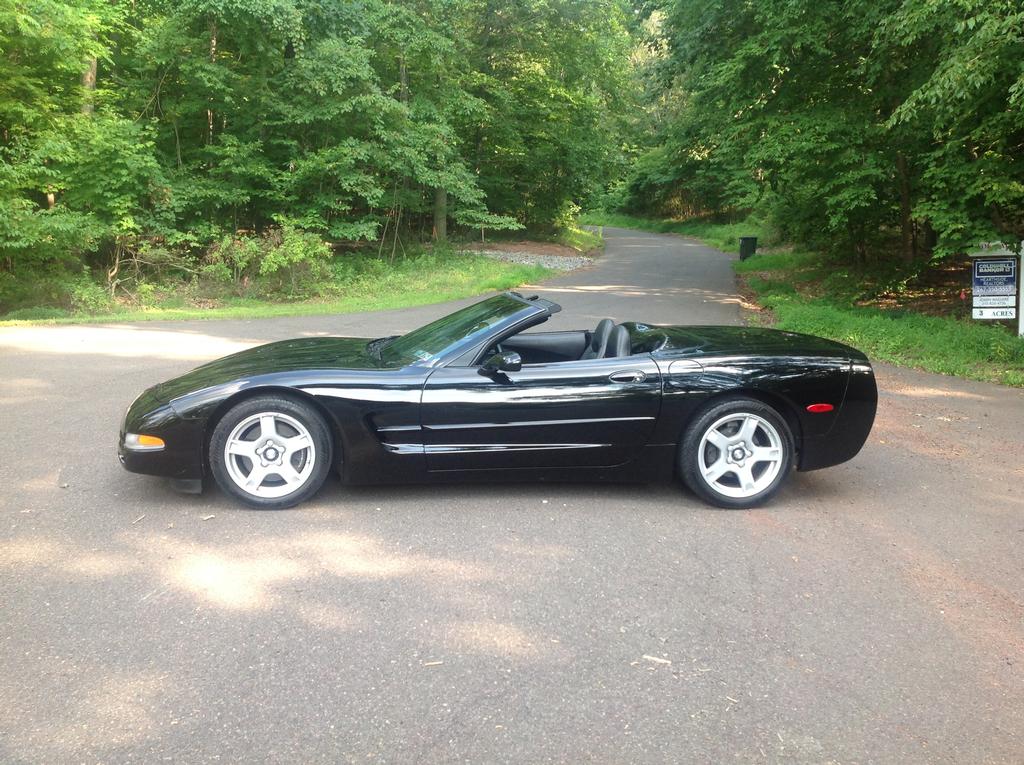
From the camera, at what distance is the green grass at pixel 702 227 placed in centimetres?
3781

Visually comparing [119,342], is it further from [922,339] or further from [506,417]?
[922,339]

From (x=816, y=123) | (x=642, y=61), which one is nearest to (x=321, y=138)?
(x=816, y=123)

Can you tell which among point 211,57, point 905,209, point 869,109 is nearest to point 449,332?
point 869,109

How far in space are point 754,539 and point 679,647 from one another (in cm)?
138

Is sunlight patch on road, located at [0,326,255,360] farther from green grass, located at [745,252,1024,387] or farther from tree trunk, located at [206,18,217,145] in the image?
tree trunk, located at [206,18,217,145]

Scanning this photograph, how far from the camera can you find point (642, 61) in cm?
6197

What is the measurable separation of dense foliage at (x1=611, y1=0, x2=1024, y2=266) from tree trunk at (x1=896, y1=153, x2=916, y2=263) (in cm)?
3

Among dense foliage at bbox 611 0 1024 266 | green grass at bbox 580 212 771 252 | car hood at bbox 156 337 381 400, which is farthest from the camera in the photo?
green grass at bbox 580 212 771 252

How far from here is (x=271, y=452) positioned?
187 inches

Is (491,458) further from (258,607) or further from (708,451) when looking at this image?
(258,607)

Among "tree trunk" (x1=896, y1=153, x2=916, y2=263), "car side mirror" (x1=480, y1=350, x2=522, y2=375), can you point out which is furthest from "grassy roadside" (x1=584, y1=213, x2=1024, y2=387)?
"car side mirror" (x1=480, y1=350, x2=522, y2=375)

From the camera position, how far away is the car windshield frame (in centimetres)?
502

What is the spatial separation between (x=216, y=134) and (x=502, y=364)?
20693mm

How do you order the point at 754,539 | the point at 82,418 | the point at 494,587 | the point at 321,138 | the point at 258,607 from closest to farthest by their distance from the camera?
Result: the point at 258,607 < the point at 494,587 < the point at 754,539 < the point at 82,418 < the point at 321,138
